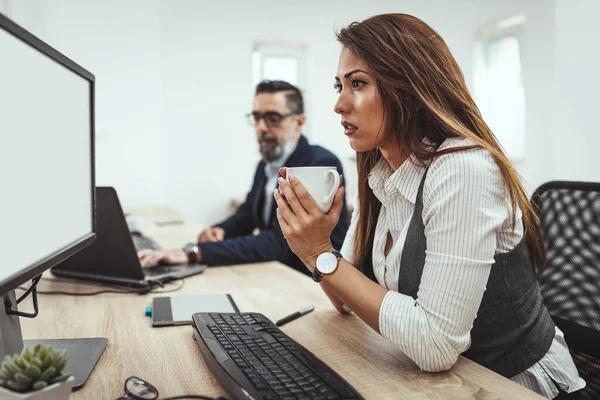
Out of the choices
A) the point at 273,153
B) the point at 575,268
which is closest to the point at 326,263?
the point at 575,268

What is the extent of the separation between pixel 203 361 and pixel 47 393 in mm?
306

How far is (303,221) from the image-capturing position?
0.86 m

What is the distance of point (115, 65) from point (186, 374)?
344 centimetres

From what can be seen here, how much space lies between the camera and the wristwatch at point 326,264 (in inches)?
33.1

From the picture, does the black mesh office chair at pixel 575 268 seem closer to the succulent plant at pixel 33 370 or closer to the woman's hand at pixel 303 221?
the woman's hand at pixel 303 221

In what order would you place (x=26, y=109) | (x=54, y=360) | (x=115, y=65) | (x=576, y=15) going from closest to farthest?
(x=54, y=360) < (x=26, y=109) < (x=576, y=15) < (x=115, y=65)

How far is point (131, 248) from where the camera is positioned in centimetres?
127

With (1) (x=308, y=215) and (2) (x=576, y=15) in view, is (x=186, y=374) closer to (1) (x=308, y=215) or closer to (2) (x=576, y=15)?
(1) (x=308, y=215)

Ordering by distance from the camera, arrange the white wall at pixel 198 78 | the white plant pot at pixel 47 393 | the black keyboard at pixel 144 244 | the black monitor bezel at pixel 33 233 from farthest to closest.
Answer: the white wall at pixel 198 78, the black keyboard at pixel 144 244, the black monitor bezel at pixel 33 233, the white plant pot at pixel 47 393

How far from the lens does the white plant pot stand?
49 centimetres

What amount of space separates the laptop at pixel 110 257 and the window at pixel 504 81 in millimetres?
3839

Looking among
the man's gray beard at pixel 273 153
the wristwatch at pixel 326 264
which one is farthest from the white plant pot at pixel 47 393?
the man's gray beard at pixel 273 153

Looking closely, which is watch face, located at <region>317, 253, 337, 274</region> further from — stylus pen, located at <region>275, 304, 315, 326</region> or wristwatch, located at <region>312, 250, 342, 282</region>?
stylus pen, located at <region>275, 304, 315, 326</region>

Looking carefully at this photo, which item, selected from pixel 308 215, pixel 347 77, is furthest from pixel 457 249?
pixel 347 77
